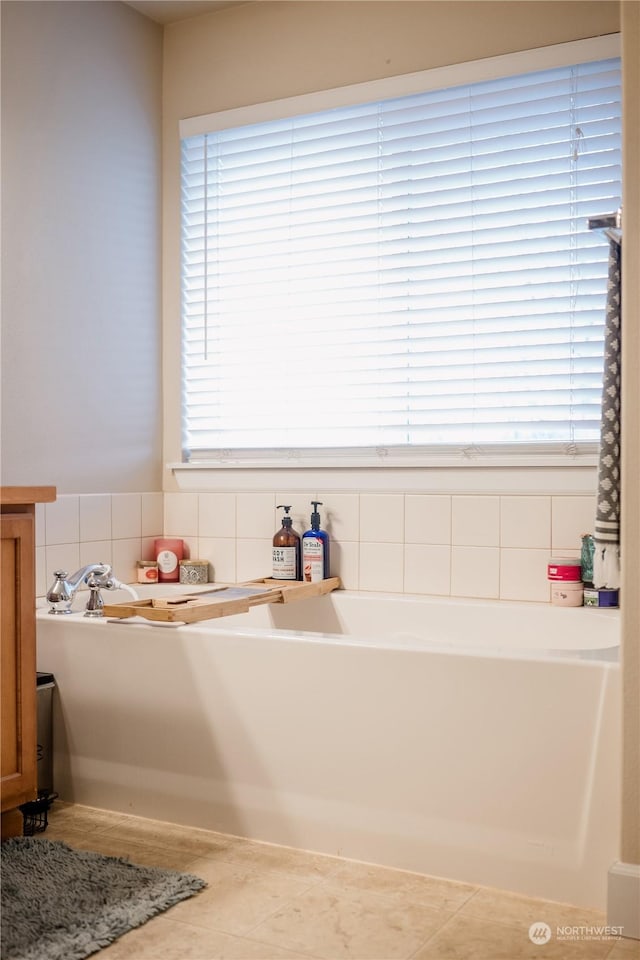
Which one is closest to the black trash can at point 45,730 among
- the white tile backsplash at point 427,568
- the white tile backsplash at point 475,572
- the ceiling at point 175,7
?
the white tile backsplash at point 427,568

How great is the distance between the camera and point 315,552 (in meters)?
3.09

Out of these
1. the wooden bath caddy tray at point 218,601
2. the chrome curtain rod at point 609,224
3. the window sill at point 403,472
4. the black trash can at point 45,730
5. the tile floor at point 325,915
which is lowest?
the tile floor at point 325,915

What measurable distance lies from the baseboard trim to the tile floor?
4 cm

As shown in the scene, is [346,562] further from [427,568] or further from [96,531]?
[96,531]

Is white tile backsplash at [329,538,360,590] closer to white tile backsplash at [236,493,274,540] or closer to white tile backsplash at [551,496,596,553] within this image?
white tile backsplash at [236,493,274,540]

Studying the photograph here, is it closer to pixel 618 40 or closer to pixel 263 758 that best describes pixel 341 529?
pixel 263 758

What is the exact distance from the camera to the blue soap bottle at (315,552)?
309cm

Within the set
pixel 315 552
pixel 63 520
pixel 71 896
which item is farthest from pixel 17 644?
pixel 315 552

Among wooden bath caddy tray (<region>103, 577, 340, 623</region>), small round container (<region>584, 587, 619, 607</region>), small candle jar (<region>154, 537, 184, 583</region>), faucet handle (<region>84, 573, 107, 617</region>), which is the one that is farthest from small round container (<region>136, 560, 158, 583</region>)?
small round container (<region>584, 587, 619, 607</region>)

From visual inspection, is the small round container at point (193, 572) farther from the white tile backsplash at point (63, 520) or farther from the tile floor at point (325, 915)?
the tile floor at point (325, 915)

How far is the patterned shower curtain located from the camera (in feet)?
6.30

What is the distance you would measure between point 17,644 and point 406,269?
171cm

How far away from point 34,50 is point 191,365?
45.1 inches

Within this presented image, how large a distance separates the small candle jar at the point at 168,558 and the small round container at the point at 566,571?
1350 mm
